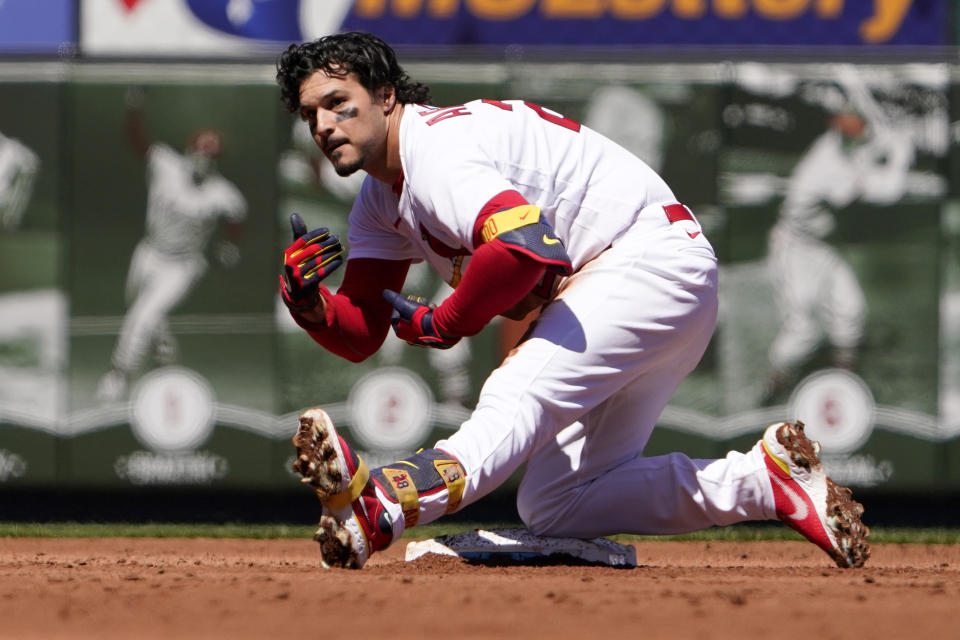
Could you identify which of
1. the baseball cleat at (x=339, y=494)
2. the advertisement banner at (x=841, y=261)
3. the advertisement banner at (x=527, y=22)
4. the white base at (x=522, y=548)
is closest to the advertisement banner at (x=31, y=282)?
the advertisement banner at (x=527, y=22)

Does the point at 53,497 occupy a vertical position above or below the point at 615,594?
below

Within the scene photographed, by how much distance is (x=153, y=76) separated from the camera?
8070 mm

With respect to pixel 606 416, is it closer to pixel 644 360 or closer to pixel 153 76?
pixel 644 360

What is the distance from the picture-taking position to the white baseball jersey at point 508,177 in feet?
11.6

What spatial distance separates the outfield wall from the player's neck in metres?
3.91

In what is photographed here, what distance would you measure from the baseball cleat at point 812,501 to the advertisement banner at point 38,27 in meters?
5.64

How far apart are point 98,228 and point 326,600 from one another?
5485mm

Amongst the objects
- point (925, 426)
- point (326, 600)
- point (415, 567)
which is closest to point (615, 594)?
point (326, 600)

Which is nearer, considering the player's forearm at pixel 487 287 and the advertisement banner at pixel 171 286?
the player's forearm at pixel 487 287

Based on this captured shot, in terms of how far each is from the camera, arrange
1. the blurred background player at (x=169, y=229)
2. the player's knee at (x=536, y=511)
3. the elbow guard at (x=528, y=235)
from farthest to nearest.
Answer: the blurred background player at (x=169, y=229)
the player's knee at (x=536, y=511)
the elbow guard at (x=528, y=235)

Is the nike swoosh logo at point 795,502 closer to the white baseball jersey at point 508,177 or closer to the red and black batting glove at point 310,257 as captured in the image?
the white baseball jersey at point 508,177

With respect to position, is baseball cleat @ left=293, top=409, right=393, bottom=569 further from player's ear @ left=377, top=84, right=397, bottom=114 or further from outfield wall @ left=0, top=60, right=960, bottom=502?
outfield wall @ left=0, top=60, right=960, bottom=502

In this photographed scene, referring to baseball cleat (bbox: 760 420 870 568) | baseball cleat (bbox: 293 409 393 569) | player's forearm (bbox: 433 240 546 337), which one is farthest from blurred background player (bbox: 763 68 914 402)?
baseball cleat (bbox: 293 409 393 569)

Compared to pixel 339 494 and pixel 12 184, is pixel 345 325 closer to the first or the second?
→ pixel 339 494
